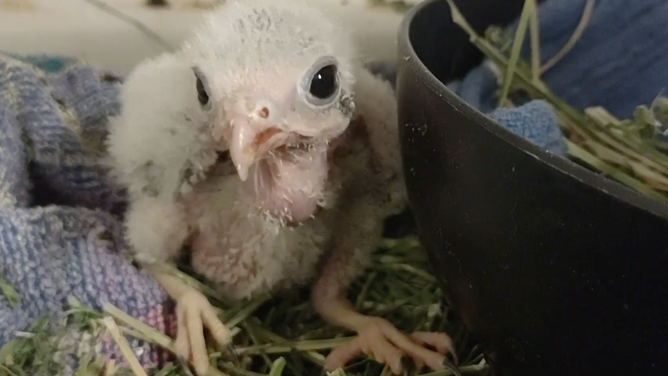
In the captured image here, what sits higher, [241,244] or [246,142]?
[246,142]

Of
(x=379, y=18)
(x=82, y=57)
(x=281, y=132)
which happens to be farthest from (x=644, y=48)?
(x=82, y=57)

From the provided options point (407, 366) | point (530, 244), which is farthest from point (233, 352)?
point (530, 244)

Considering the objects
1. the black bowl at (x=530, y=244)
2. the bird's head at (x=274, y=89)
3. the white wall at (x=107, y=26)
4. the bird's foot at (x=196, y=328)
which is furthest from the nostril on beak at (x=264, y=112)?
the white wall at (x=107, y=26)

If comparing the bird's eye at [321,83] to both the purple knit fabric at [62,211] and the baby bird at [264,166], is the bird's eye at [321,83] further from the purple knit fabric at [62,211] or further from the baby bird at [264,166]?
the purple knit fabric at [62,211]

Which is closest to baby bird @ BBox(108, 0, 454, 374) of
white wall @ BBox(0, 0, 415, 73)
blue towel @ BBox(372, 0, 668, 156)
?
blue towel @ BBox(372, 0, 668, 156)

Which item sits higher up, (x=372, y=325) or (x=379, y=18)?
(x=379, y=18)

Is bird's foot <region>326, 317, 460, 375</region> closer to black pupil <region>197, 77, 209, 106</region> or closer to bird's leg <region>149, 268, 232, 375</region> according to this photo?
bird's leg <region>149, 268, 232, 375</region>

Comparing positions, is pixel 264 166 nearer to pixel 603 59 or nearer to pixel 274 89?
pixel 274 89

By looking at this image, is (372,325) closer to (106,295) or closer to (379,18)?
(106,295)
